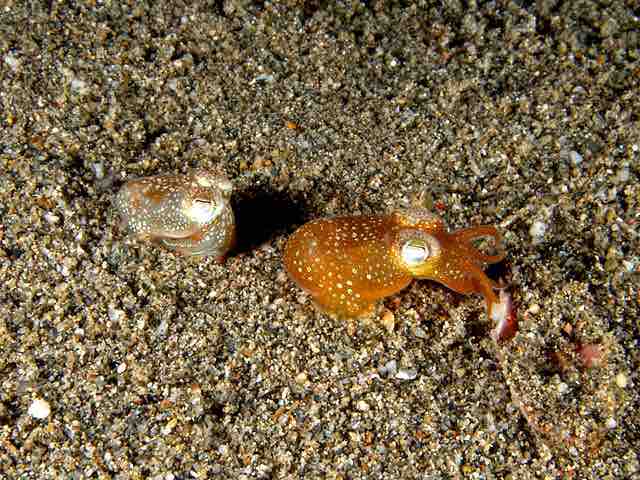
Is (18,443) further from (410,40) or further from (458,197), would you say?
A: (410,40)

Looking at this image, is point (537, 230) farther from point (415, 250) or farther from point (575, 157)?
point (415, 250)

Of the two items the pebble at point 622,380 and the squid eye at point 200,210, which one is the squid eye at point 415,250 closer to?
the squid eye at point 200,210

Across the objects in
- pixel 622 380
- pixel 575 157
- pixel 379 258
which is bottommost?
pixel 622 380

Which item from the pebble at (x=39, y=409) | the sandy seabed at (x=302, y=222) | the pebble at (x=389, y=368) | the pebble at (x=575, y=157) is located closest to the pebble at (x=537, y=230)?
the sandy seabed at (x=302, y=222)

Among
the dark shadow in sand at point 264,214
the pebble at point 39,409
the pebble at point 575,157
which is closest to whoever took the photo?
the pebble at point 39,409

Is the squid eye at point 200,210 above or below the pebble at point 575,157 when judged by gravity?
below

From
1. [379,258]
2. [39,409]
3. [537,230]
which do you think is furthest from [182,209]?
[537,230]

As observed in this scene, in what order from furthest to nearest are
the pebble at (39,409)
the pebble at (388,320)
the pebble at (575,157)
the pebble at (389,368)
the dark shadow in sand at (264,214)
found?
1. the pebble at (575,157)
2. the dark shadow in sand at (264,214)
3. the pebble at (388,320)
4. the pebble at (389,368)
5. the pebble at (39,409)

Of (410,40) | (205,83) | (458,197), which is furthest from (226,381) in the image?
(410,40)

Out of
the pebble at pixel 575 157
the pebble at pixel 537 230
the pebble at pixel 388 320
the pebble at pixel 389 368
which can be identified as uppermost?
the pebble at pixel 575 157
